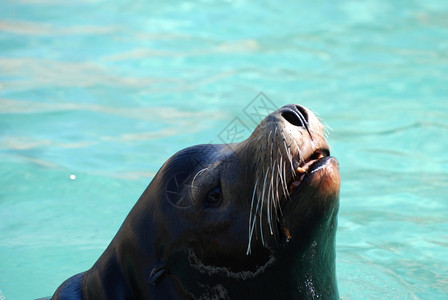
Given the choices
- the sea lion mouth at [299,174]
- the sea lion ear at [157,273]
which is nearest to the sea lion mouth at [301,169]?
the sea lion mouth at [299,174]

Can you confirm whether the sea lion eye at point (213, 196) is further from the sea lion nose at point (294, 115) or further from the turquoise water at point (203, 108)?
the turquoise water at point (203, 108)

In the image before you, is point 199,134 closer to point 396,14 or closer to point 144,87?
point 144,87

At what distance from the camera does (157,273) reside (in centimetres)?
399

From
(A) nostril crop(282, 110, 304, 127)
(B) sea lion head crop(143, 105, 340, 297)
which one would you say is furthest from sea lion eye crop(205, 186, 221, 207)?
(A) nostril crop(282, 110, 304, 127)

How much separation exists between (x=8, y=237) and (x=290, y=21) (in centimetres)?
718

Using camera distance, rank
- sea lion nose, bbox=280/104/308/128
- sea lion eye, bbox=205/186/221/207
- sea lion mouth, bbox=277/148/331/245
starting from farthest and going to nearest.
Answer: sea lion eye, bbox=205/186/221/207 → sea lion nose, bbox=280/104/308/128 → sea lion mouth, bbox=277/148/331/245

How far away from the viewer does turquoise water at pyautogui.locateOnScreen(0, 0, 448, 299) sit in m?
6.44

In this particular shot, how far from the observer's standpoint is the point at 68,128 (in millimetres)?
9172

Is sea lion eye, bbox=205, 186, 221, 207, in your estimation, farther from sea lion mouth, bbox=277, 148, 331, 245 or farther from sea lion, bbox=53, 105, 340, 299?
sea lion mouth, bbox=277, 148, 331, 245

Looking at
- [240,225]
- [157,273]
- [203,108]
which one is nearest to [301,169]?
[240,225]

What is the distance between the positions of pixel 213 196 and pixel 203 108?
600cm

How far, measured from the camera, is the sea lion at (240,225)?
3.52m

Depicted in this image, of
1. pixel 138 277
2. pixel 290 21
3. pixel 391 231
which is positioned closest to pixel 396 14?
pixel 290 21

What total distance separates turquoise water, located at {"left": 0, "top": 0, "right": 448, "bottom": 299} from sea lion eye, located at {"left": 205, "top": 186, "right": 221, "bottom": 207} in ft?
6.00
